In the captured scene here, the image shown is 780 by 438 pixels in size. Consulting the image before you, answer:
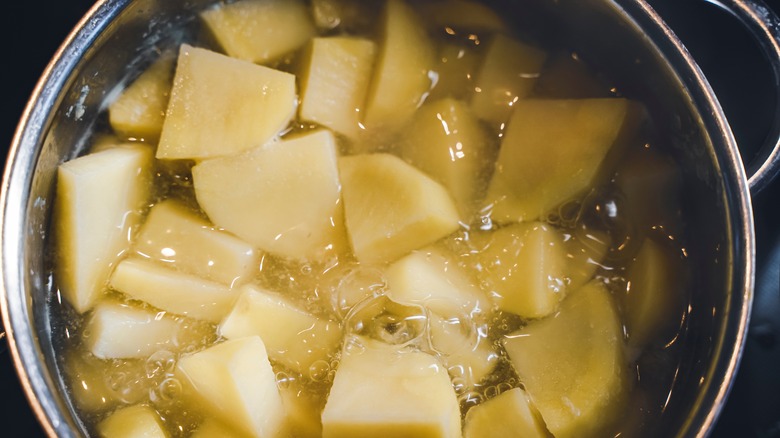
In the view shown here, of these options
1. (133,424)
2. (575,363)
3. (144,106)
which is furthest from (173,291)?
(575,363)

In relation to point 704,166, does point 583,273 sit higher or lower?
lower

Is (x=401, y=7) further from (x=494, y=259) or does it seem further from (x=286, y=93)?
(x=494, y=259)

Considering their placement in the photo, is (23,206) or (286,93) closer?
(23,206)

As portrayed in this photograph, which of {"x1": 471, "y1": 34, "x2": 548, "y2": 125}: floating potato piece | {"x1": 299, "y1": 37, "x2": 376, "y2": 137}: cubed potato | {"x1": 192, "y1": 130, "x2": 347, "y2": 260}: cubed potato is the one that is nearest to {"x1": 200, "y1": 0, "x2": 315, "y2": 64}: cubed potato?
{"x1": 299, "y1": 37, "x2": 376, "y2": 137}: cubed potato

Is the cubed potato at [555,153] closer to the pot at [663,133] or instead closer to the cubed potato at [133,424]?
the pot at [663,133]

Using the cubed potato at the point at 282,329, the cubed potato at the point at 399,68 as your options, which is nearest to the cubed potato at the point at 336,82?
the cubed potato at the point at 399,68

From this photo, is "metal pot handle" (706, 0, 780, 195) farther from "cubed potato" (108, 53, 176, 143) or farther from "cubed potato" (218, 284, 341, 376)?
"cubed potato" (108, 53, 176, 143)

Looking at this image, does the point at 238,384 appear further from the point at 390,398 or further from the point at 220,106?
the point at 220,106

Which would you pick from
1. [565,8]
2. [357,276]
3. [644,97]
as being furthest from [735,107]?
[357,276]
